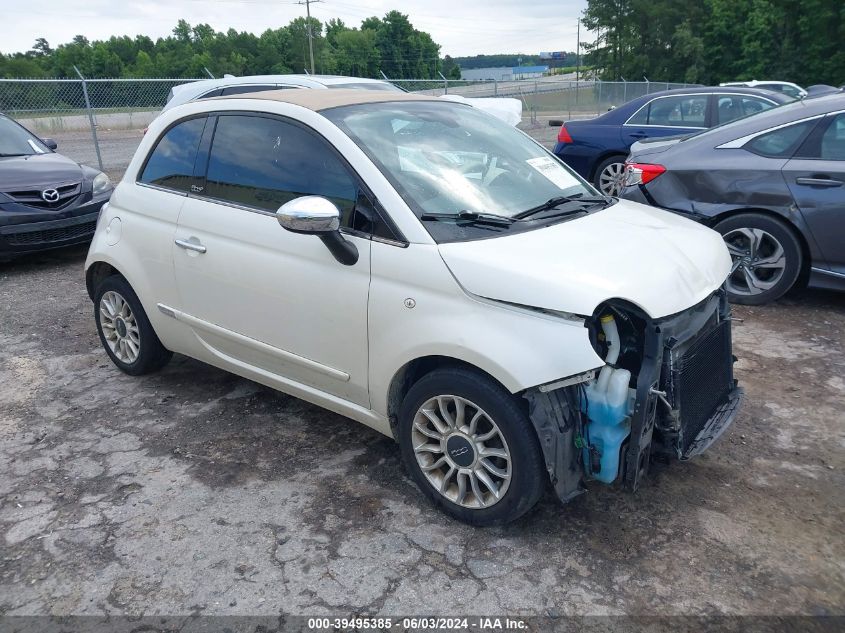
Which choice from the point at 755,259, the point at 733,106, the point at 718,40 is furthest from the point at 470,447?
the point at 718,40

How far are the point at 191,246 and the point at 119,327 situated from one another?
116 cm

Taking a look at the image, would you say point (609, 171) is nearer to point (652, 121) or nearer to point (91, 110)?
point (652, 121)

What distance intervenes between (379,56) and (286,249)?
318 ft

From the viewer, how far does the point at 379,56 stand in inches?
3703

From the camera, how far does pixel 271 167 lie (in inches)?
141

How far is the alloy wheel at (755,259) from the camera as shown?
17.9 ft

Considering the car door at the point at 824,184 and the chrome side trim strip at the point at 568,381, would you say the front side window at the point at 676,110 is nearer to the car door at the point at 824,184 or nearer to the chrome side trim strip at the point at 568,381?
the car door at the point at 824,184

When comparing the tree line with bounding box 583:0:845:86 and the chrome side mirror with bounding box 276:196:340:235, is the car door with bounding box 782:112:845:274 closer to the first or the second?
the chrome side mirror with bounding box 276:196:340:235

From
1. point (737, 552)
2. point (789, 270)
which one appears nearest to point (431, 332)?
point (737, 552)

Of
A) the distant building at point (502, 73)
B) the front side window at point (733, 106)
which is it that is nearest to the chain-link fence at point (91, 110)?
the front side window at point (733, 106)

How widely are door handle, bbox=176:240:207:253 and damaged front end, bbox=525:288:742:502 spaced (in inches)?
79.1

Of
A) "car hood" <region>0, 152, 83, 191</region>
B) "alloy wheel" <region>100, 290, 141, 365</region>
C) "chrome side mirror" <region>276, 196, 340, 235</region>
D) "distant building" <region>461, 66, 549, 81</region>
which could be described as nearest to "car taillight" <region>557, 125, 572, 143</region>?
"car hood" <region>0, 152, 83, 191</region>

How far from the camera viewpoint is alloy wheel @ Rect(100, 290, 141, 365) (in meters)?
4.51

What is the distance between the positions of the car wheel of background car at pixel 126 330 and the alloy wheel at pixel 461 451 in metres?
2.17
